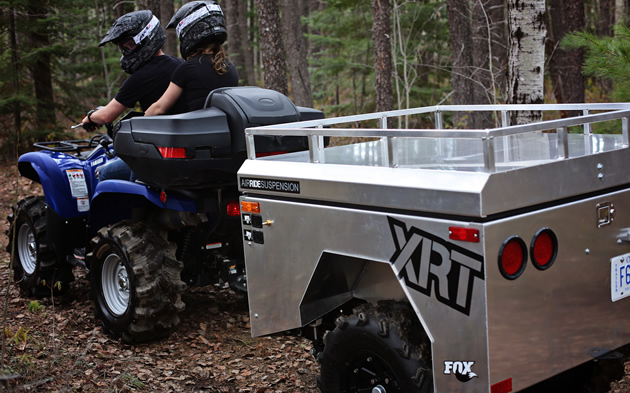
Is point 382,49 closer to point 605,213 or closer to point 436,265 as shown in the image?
point 605,213

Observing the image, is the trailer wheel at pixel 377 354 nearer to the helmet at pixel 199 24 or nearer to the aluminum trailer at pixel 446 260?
the aluminum trailer at pixel 446 260

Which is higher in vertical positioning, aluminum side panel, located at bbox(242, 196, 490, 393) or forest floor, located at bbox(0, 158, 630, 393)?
aluminum side panel, located at bbox(242, 196, 490, 393)

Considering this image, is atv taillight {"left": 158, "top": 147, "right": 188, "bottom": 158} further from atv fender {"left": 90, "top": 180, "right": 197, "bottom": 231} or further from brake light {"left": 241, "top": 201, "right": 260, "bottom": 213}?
brake light {"left": 241, "top": 201, "right": 260, "bottom": 213}

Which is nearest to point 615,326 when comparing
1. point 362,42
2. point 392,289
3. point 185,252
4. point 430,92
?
point 392,289

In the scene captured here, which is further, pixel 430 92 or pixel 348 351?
pixel 430 92

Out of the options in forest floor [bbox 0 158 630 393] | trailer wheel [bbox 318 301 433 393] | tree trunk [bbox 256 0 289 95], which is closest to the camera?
trailer wheel [bbox 318 301 433 393]

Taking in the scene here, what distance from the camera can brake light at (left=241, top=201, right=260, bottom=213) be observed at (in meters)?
3.92

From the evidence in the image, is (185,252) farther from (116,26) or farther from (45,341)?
(116,26)

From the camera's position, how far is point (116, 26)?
5520mm

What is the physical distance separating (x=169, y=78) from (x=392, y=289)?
3111mm

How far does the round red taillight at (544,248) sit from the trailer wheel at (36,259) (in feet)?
16.6

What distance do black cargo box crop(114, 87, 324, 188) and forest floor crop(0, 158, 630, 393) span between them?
0.96 meters

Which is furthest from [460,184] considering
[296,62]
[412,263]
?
[296,62]

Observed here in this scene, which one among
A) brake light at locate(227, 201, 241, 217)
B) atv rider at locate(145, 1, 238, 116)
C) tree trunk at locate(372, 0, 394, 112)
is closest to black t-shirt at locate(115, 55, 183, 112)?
atv rider at locate(145, 1, 238, 116)
